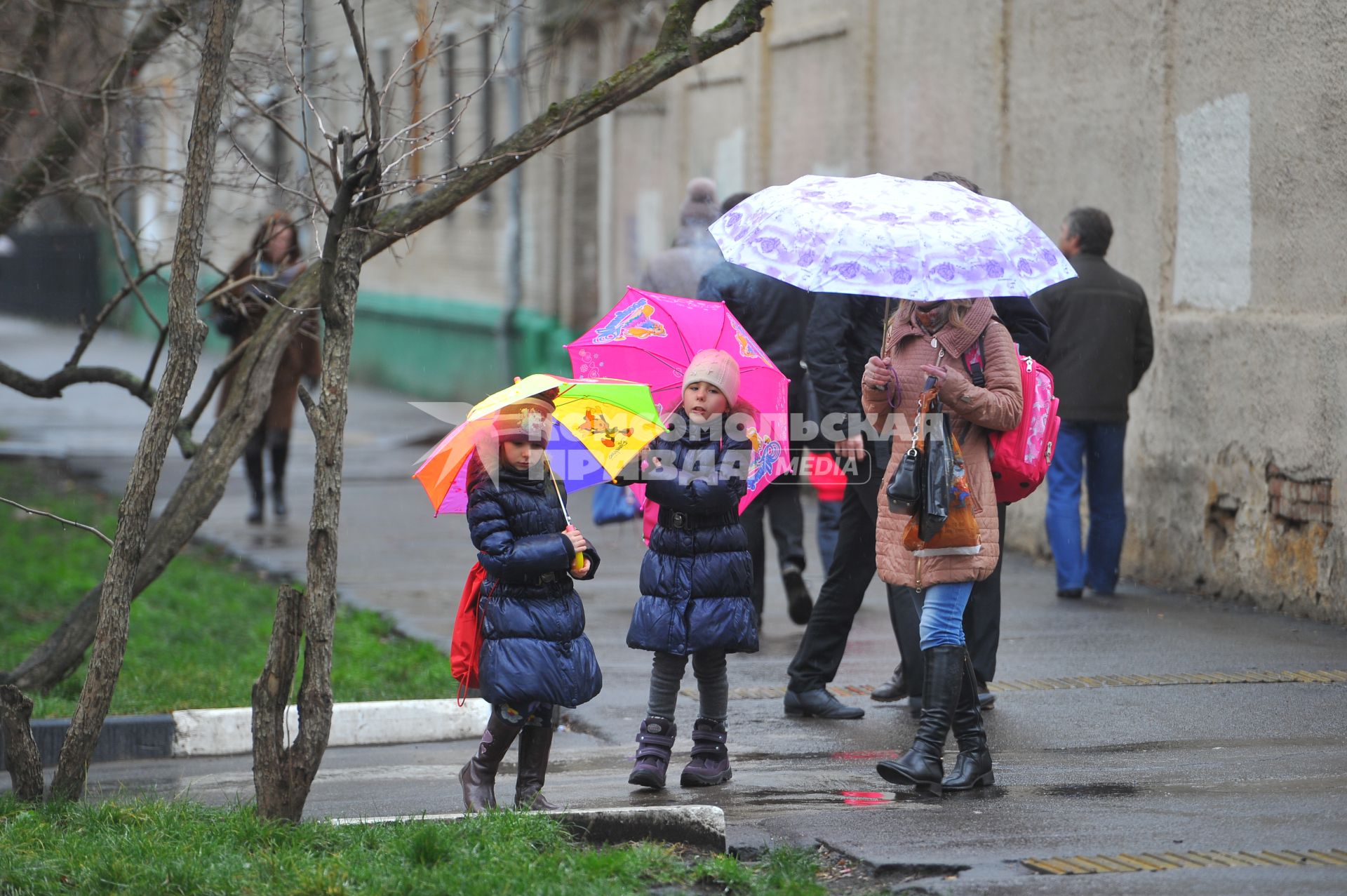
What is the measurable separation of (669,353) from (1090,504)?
13.9 feet

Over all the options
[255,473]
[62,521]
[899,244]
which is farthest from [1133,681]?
[255,473]

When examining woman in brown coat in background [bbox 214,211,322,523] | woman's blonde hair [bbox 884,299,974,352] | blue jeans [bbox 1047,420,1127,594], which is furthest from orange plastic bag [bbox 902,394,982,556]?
woman in brown coat in background [bbox 214,211,322,523]

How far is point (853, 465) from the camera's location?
6555mm

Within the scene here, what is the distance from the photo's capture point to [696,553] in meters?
5.68

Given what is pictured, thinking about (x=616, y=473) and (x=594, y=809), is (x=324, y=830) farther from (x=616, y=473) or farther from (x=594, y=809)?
(x=616, y=473)

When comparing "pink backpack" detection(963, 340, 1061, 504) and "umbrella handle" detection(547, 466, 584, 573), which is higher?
"pink backpack" detection(963, 340, 1061, 504)

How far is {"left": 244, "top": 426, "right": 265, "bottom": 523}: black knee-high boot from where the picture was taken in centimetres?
1307

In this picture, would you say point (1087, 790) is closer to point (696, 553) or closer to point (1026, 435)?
point (1026, 435)

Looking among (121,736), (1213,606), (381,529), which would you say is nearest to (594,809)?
(121,736)

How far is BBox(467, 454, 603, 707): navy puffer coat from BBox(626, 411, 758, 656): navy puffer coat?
1.28ft

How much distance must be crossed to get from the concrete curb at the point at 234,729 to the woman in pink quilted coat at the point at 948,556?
7.24 feet

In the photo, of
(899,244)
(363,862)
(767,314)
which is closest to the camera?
(363,862)

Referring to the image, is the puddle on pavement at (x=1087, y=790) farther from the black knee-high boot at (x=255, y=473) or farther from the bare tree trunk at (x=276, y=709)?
the black knee-high boot at (x=255, y=473)

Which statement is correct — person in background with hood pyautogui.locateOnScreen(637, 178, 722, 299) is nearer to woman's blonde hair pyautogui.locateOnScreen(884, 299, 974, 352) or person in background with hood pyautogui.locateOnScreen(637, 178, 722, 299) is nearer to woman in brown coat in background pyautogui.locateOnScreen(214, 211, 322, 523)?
woman in brown coat in background pyautogui.locateOnScreen(214, 211, 322, 523)
